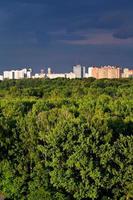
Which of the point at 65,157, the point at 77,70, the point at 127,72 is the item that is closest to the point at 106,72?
the point at 127,72

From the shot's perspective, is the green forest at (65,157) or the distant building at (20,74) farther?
the distant building at (20,74)

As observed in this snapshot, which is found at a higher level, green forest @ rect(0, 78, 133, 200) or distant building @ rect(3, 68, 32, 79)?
distant building @ rect(3, 68, 32, 79)

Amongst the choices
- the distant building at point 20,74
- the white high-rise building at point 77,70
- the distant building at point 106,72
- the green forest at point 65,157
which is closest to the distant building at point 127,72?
the distant building at point 106,72

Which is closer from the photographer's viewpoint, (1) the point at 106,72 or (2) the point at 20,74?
(1) the point at 106,72

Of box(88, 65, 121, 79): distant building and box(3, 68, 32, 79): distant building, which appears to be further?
box(3, 68, 32, 79): distant building

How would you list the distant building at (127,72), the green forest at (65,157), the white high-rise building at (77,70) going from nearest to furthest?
the green forest at (65,157)
the distant building at (127,72)
the white high-rise building at (77,70)

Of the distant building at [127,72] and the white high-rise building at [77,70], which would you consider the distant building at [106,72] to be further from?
the white high-rise building at [77,70]

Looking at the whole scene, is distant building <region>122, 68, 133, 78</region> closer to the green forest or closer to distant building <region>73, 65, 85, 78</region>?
distant building <region>73, 65, 85, 78</region>

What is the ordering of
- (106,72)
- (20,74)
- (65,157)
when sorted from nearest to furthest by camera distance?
(65,157) → (106,72) → (20,74)

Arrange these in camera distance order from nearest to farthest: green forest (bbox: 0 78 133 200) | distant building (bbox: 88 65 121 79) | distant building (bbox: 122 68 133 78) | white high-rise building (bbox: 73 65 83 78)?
1. green forest (bbox: 0 78 133 200)
2. distant building (bbox: 88 65 121 79)
3. distant building (bbox: 122 68 133 78)
4. white high-rise building (bbox: 73 65 83 78)

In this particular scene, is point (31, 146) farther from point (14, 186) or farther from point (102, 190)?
point (102, 190)

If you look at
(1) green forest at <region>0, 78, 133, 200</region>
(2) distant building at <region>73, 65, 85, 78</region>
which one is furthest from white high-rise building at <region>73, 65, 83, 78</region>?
(1) green forest at <region>0, 78, 133, 200</region>

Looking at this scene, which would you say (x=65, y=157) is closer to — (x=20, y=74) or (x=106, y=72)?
(x=106, y=72)

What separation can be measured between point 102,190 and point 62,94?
37.1 m
